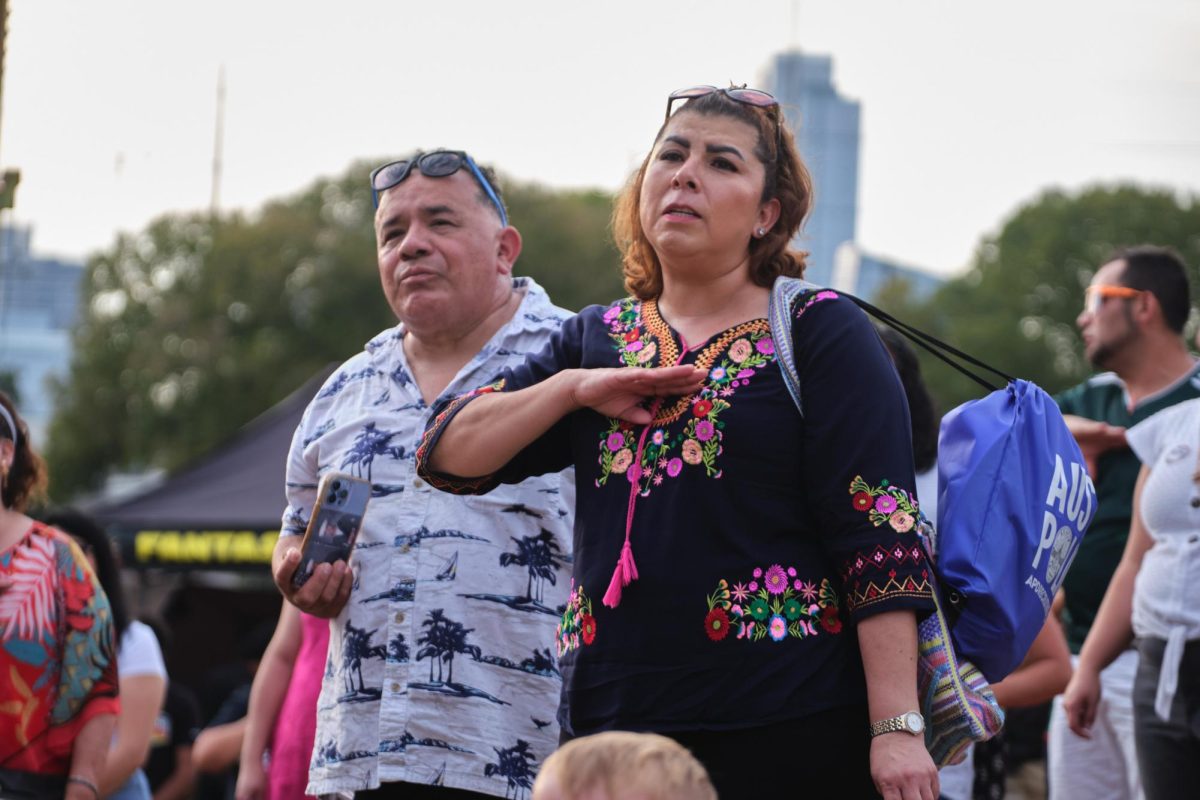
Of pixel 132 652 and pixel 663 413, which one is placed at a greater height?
pixel 663 413

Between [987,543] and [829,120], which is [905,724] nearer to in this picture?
[987,543]

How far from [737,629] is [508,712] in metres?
1.15

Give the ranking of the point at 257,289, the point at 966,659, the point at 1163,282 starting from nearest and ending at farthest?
the point at 966,659 < the point at 1163,282 < the point at 257,289

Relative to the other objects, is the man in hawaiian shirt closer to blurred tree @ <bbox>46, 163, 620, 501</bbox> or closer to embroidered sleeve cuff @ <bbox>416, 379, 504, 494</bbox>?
embroidered sleeve cuff @ <bbox>416, 379, 504, 494</bbox>

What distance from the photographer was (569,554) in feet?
13.2

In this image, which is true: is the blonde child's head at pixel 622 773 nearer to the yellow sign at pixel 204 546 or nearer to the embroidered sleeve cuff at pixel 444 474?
the embroidered sleeve cuff at pixel 444 474

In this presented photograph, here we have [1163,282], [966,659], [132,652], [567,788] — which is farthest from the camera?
[132,652]

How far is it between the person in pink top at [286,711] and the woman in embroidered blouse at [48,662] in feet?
1.44

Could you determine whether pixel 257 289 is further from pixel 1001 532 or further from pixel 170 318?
pixel 1001 532

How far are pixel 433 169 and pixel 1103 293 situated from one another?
9.85 feet

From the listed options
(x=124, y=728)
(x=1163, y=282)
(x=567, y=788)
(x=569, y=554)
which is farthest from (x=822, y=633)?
(x=124, y=728)

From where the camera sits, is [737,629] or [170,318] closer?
[737,629]

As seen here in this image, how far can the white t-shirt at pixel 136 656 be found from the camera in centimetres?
652

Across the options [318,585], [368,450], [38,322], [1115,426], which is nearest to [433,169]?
[368,450]
